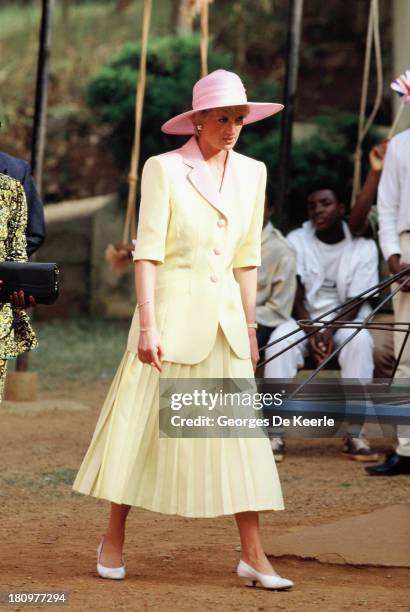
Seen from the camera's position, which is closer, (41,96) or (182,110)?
(41,96)

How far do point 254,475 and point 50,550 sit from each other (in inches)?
46.7

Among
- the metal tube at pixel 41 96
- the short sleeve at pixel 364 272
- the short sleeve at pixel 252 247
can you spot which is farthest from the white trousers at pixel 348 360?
the short sleeve at pixel 252 247

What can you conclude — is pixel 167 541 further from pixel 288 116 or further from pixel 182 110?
pixel 182 110

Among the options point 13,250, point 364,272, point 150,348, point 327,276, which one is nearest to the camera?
point 150,348

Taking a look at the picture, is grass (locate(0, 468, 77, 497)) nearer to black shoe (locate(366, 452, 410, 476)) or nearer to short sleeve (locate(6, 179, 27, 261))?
black shoe (locate(366, 452, 410, 476))

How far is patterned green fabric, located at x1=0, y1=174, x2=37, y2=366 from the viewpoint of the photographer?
16.8 feet

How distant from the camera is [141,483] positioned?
4.81 m

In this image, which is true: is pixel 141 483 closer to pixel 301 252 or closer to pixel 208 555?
pixel 208 555

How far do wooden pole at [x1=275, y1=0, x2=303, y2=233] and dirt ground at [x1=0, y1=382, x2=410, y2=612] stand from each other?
160 cm

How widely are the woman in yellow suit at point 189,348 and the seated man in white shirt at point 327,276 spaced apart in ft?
10.5

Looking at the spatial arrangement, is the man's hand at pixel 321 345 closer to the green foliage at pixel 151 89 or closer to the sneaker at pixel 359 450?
the sneaker at pixel 359 450

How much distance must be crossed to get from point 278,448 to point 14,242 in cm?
317

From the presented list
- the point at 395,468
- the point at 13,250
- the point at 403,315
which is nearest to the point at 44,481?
the point at 395,468

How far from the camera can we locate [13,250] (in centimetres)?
522
